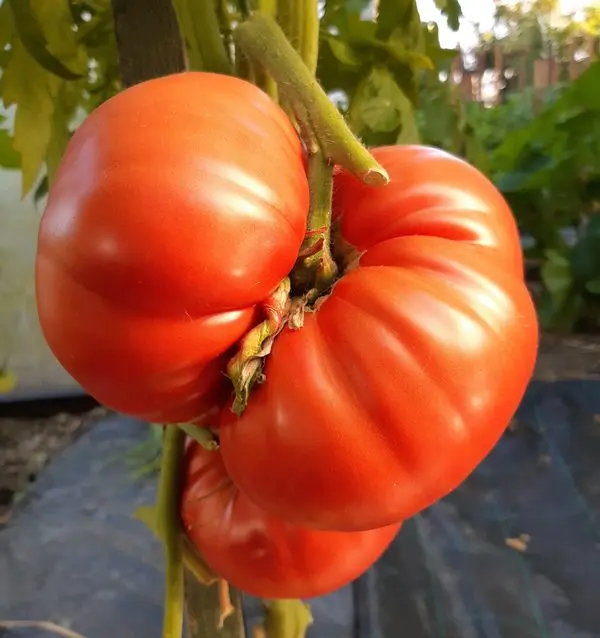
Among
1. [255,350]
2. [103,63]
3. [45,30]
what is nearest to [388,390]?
[255,350]

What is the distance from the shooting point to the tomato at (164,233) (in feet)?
0.65

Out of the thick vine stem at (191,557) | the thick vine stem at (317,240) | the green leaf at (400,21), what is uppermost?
the green leaf at (400,21)

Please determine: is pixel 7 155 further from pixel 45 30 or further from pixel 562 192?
pixel 562 192

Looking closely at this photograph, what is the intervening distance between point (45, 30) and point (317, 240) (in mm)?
210

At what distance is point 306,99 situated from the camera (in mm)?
234

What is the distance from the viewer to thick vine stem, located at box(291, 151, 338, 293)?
0.23 meters

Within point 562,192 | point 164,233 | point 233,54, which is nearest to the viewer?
point 164,233

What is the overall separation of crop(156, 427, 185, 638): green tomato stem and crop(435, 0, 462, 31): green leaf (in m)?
0.31

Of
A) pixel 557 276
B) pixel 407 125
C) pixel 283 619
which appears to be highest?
pixel 407 125

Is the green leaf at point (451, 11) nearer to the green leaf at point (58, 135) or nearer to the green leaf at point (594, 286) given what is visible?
the green leaf at point (58, 135)

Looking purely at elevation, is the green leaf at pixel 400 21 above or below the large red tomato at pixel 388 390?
above

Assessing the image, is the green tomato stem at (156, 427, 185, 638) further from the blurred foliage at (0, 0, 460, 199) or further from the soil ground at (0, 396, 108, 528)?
the soil ground at (0, 396, 108, 528)

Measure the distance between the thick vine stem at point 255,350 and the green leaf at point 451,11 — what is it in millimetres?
288

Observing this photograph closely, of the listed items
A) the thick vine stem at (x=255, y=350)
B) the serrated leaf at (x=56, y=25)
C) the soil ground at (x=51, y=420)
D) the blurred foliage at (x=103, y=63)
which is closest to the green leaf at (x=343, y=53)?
the blurred foliage at (x=103, y=63)
